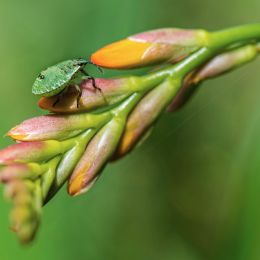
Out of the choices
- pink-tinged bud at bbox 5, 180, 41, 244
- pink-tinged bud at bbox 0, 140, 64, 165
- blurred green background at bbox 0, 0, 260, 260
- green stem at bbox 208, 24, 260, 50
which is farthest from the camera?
blurred green background at bbox 0, 0, 260, 260

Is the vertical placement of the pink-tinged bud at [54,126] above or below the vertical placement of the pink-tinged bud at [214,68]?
above

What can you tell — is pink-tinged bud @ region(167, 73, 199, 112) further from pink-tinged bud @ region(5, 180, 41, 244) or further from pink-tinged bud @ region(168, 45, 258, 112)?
pink-tinged bud @ region(5, 180, 41, 244)

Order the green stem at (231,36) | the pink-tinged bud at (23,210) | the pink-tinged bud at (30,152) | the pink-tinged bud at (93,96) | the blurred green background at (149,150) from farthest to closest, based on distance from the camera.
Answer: the blurred green background at (149,150), the green stem at (231,36), the pink-tinged bud at (93,96), the pink-tinged bud at (30,152), the pink-tinged bud at (23,210)

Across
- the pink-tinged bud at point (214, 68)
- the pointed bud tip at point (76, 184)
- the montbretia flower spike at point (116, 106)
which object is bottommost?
the pointed bud tip at point (76, 184)

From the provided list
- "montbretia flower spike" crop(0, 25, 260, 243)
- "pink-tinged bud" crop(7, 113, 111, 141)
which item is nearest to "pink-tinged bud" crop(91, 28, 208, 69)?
"montbretia flower spike" crop(0, 25, 260, 243)

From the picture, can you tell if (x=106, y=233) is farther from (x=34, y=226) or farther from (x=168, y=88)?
(x=34, y=226)

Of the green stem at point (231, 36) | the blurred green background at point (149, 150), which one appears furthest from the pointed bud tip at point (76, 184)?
the blurred green background at point (149, 150)

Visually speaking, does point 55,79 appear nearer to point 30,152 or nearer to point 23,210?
point 30,152

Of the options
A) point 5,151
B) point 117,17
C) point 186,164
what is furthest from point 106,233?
point 5,151

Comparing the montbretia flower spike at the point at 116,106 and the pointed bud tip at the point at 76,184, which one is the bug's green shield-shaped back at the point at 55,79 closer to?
the montbretia flower spike at the point at 116,106
